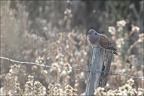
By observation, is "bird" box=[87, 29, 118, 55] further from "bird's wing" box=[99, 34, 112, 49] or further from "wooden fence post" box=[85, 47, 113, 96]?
"wooden fence post" box=[85, 47, 113, 96]

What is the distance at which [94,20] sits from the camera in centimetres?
1210

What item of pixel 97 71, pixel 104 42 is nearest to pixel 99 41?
pixel 104 42

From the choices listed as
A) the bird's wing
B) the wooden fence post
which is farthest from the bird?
the wooden fence post

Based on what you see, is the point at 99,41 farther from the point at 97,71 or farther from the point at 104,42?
the point at 97,71

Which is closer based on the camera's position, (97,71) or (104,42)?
(97,71)

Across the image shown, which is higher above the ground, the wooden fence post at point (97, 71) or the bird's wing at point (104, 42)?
the bird's wing at point (104, 42)

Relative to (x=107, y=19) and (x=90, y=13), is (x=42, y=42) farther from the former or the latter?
(x=90, y=13)

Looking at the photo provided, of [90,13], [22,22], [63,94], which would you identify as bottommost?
[63,94]

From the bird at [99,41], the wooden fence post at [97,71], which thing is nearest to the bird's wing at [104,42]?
the bird at [99,41]

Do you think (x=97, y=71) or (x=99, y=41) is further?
(x=99, y=41)

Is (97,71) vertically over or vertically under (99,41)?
under

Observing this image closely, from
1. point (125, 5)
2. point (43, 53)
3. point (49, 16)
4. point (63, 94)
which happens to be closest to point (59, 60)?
point (63, 94)

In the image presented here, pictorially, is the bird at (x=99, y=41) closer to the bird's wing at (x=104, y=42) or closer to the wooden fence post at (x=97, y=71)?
the bird's wing at (x=104, y=42)

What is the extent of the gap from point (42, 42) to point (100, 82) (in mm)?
3751
